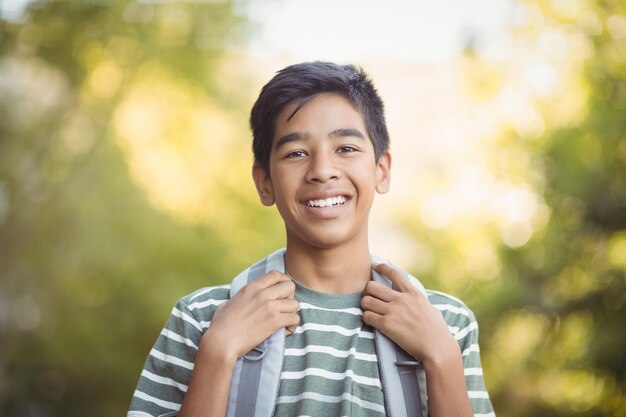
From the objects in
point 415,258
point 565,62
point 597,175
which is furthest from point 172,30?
point 597,175

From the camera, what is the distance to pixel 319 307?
174 cm

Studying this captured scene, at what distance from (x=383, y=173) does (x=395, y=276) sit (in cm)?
29

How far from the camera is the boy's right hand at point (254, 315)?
Answer: 62.7 inches

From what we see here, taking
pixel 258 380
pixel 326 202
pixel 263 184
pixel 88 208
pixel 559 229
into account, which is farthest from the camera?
pixel 88 208

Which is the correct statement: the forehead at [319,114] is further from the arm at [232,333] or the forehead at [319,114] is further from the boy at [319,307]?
the arm at [232,333]

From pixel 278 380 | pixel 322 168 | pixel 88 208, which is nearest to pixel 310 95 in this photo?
pixel 322 168

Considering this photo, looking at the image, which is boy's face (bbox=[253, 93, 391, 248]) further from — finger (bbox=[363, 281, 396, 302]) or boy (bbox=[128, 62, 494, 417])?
finger (bbox=[363, 281, 396, 302])

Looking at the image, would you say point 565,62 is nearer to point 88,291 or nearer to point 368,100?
point 368,100

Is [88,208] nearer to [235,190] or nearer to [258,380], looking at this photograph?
[235,190]

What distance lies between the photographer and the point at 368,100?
1.86 m

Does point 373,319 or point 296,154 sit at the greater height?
point 296,154

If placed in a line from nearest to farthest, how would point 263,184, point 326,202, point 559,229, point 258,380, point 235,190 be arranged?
point 258,380 < point 326,202 < point 263,184 < point 559,229 < point 235,190

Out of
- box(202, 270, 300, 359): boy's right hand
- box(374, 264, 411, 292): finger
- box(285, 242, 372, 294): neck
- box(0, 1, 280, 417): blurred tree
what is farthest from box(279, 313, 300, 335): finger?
box(0, 1, 280, 417): blurred tree

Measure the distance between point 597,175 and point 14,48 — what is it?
6.29m
